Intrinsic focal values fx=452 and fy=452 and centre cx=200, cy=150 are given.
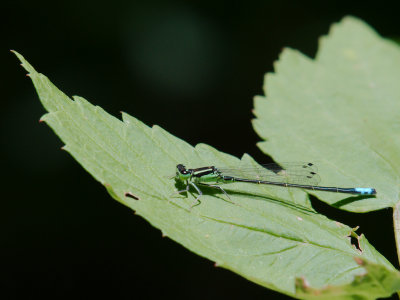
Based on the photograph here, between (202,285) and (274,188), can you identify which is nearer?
(274,188)

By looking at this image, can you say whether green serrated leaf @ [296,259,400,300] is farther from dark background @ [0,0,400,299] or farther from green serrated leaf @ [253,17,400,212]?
dark background @ [0,0,400,299]

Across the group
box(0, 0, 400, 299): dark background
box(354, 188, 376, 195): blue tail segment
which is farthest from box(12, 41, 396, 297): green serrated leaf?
box(0, 0, 400, 299): dark background

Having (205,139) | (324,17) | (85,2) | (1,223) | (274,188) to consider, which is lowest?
(1,223)

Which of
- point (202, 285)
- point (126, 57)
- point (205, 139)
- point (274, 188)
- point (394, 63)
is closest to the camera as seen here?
point (274, 188)

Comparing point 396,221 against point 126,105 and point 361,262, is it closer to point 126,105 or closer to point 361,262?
point 361,262

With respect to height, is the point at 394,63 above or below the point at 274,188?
above

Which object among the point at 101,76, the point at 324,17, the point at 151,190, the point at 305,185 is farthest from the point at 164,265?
the point at 324,17

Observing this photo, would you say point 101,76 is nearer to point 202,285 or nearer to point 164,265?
point 164,265
